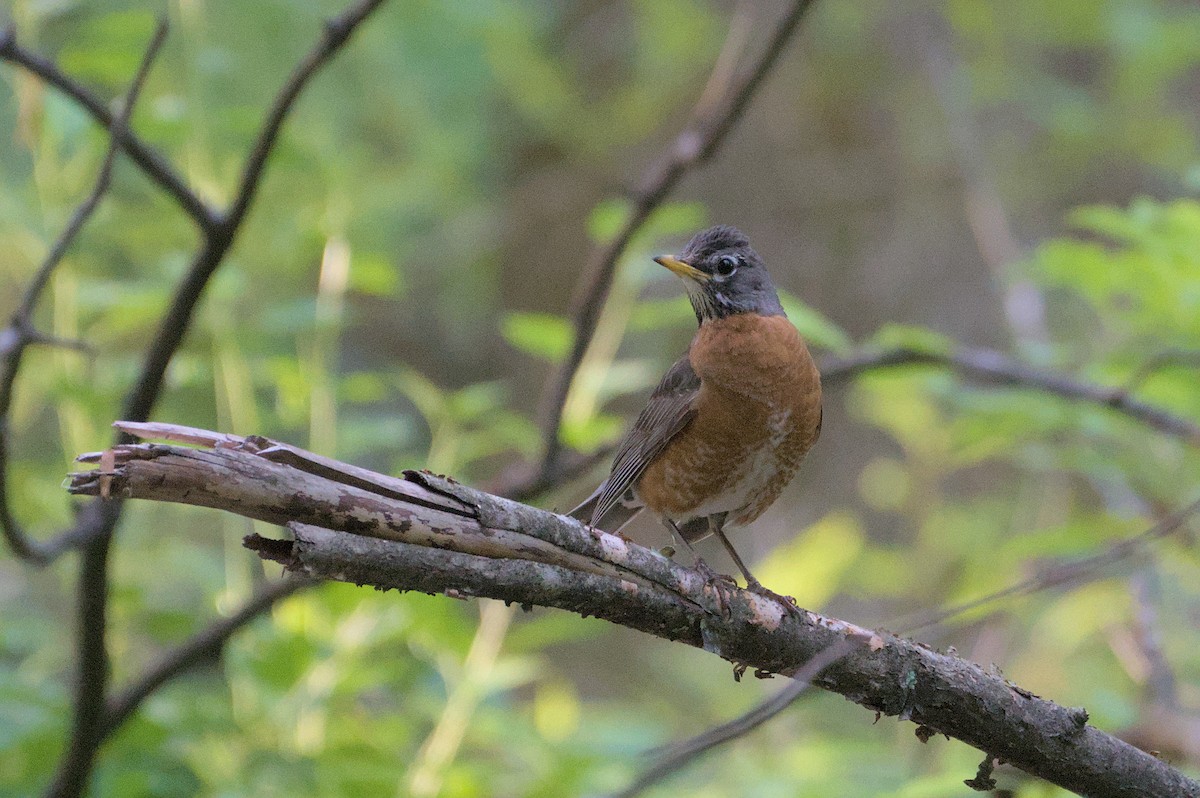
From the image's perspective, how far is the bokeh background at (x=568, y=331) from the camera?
281 centimetres

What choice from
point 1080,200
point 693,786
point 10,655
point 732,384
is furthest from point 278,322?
point 1080,200

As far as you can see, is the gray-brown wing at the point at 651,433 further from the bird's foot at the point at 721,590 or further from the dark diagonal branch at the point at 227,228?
the dark diagonal branch at the point at 227,228

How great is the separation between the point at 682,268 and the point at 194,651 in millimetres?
1581

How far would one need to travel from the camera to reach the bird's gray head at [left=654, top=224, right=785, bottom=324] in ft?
9.50

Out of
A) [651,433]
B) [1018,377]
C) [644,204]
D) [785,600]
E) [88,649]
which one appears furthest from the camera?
[1018,377]

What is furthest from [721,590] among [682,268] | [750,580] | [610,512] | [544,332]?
[544,332]

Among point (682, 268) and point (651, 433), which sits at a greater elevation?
point (682, 268)

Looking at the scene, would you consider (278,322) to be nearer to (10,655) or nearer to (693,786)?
(10,655)

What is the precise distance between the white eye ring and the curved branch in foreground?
1181 mm

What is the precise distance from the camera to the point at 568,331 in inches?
119

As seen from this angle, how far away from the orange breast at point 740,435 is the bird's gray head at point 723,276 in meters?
0.23

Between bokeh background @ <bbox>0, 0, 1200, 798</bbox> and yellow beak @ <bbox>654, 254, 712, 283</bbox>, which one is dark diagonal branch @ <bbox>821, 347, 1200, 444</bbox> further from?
yellow beak @ <bbox>654, 254, 712, 283</bbox>

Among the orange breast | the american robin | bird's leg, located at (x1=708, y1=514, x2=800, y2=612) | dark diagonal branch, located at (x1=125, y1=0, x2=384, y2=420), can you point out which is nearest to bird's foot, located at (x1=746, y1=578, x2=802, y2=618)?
bird's leg, located at (x1=708, y1=514, x2=800, y2=612)

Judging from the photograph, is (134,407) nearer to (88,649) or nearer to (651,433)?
(88,649)
